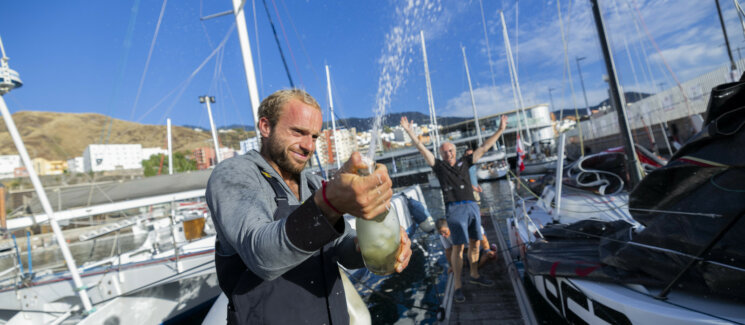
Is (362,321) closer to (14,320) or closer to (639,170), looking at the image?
(639,170)

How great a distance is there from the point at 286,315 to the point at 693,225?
10.4ft

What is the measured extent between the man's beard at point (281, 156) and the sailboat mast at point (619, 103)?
5.70 m

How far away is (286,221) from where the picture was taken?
0.87 metres

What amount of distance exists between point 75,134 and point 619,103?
8480 inches

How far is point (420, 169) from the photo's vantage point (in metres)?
39.7

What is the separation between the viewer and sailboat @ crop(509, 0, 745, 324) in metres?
2.17

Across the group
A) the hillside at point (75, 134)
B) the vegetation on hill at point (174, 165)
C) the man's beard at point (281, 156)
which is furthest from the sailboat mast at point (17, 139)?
the hillside at point (75, 134)

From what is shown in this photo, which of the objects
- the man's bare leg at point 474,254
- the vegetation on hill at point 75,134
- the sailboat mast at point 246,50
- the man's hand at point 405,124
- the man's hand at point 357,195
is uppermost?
the vegetation on hill at point 75,134

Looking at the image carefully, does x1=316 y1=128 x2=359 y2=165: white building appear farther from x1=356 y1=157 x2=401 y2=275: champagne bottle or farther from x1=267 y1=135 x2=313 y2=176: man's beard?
x1=356 y1=157 x2=401 y2=275: champagne bottle

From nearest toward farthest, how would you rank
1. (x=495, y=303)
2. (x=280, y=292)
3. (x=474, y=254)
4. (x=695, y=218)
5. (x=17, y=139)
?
1. (x=280, y=292)
2. (x=695, y=218)
3. (x=495, y=303)
4. (x=17, y=139)
5. (x=474, y=254)

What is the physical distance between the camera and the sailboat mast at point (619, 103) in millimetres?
4980

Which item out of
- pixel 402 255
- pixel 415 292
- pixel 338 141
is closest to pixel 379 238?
pixel 402 255

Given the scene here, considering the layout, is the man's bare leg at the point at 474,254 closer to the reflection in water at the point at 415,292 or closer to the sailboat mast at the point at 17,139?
the reflection in water at the point at 415,292

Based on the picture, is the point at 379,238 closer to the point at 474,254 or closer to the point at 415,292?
A: the point at 474,254
